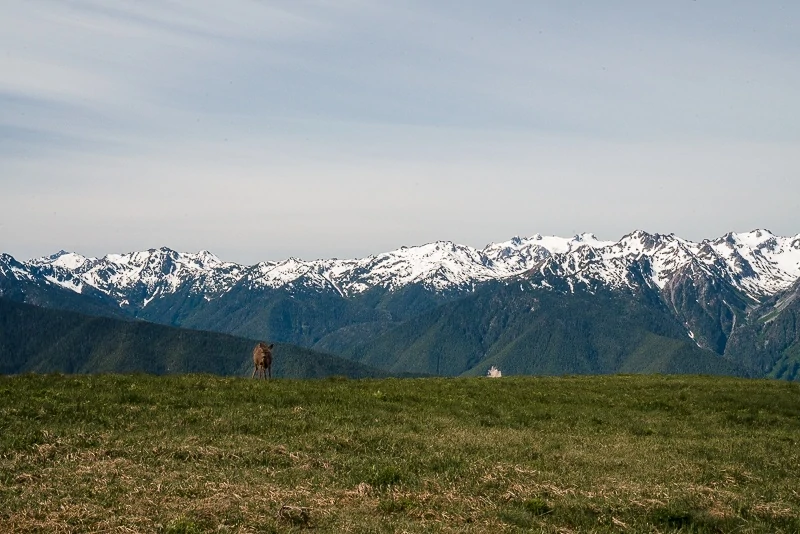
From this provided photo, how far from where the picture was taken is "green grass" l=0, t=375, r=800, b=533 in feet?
58.5

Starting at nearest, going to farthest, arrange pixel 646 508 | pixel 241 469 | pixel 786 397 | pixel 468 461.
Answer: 1. pixel 646 508
2. pixel 241 469
3. pixel 468 461
4. pixel 786 397

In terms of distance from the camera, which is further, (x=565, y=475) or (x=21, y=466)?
(x=565, y=475)

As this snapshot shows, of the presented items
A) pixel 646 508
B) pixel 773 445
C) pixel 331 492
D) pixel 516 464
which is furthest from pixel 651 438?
pixel 331 492

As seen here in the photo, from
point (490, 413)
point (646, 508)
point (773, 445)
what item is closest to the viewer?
point (646, 508)

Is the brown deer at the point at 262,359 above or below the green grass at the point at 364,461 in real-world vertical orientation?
above

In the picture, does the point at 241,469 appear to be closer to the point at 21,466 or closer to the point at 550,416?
the point at 21,466

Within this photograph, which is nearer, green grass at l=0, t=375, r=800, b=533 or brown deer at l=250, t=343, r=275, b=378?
green grass at l=0, t=375, r=800, b=533

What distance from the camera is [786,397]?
46.8 m

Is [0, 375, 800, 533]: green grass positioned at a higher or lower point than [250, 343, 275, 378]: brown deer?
lower

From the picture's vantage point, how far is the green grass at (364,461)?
17844mm

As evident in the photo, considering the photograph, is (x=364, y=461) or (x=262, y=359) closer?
(x=364, y=461)

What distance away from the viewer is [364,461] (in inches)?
921

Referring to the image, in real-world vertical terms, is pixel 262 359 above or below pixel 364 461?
above

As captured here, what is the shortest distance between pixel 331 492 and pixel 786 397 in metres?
37.6
